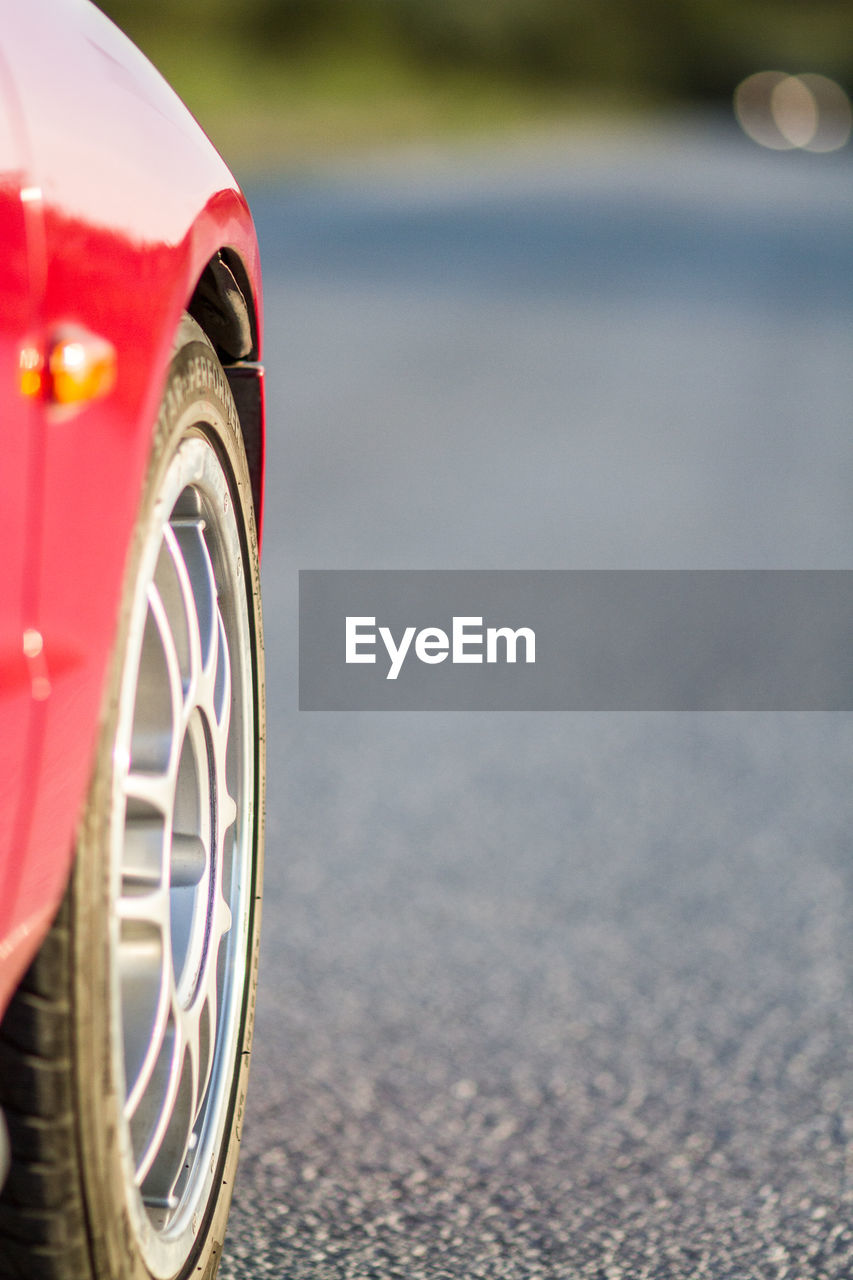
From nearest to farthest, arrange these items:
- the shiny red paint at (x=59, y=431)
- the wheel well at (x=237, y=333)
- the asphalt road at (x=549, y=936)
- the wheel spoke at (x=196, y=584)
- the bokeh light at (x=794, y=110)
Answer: the shiny red paint at (x=59, y=431) → the wheel spoke at (x=196, y=584) → the wheel well at (x=237, y=333) → the asphalt road at (x=549, y=936) → the bokeh light at (x=794, y=110)

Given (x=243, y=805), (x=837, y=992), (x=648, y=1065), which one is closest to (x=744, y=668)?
(x=837, y=992)

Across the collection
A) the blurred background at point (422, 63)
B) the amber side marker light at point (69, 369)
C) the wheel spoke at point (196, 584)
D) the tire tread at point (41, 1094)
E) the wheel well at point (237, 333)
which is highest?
the blurred background at point (422, 63)

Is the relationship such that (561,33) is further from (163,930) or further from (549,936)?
(163,930)

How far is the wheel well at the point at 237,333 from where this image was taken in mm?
2168

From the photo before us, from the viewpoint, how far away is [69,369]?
1.50 metres

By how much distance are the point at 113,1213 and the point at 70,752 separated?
425 mm

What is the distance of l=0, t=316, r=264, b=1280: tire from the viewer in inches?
58.9

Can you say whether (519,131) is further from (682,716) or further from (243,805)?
(243,805)

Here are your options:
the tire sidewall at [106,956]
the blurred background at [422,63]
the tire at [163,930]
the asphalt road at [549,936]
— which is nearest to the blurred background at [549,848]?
the asphalt road at [549,936]

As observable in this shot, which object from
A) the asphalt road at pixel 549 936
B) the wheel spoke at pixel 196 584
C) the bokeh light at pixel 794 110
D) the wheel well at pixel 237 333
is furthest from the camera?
the bokeh light at pixel 794 110

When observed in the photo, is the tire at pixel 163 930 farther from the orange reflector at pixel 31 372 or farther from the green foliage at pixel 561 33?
the green foliage at pixel 561 33

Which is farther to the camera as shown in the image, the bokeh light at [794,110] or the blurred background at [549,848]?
the bokeh light at [794,110]

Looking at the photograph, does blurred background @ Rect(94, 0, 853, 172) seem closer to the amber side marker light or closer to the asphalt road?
the asphalt road

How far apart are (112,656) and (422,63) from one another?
158 ft
